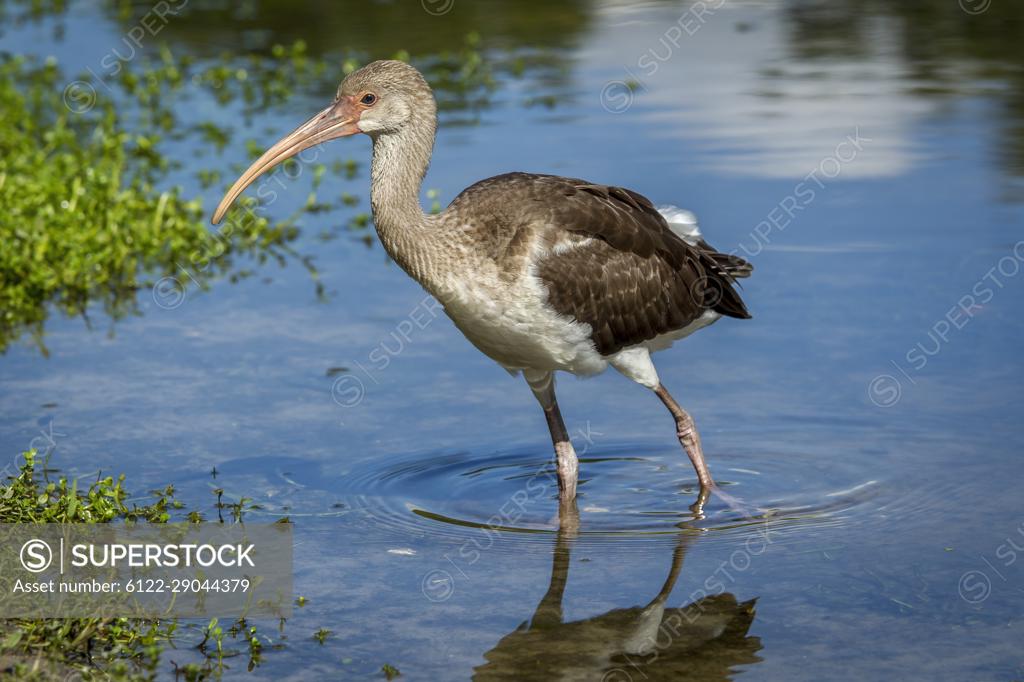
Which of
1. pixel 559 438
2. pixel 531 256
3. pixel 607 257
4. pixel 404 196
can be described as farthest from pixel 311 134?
pixel 559 438

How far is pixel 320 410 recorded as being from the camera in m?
8.27

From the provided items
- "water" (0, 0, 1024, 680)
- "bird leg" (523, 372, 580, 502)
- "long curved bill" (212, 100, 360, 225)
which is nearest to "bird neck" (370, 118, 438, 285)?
"long curved bill" (212, 100, 360, 225)

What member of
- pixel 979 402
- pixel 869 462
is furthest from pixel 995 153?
pixel 869 462

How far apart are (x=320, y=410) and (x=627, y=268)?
200 cm

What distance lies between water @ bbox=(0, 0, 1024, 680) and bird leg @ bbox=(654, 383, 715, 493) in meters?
0.12

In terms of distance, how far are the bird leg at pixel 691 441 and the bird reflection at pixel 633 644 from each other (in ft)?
3.58

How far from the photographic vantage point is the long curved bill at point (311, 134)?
6.92m

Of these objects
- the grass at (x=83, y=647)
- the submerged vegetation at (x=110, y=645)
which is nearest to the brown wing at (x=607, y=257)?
the submerged vegetation at (x=110, y=645)

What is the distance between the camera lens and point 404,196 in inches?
266

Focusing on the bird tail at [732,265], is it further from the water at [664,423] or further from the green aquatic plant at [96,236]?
the green aquatic plant at [96,236]

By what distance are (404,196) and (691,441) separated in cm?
173

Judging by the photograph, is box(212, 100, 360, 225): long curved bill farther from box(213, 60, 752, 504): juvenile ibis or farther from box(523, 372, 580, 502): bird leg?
box(523, 372, 580, 502): bird leg

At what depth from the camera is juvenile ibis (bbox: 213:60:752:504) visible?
260 inches

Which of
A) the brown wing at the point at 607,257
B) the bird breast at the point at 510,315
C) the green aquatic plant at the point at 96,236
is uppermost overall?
the green aquatic plant at the point at 96,236
